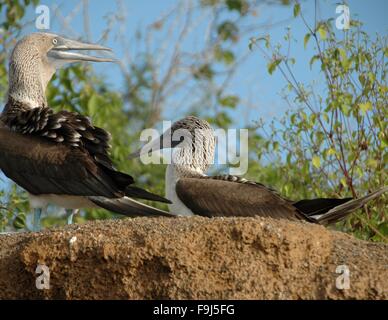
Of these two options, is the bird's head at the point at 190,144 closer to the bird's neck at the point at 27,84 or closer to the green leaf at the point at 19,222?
the bird's neck at the point at 27,84

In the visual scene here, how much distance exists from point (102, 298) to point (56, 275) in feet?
1.36

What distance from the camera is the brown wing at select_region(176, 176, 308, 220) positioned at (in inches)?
376

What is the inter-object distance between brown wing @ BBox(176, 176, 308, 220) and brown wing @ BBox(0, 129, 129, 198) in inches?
32.4

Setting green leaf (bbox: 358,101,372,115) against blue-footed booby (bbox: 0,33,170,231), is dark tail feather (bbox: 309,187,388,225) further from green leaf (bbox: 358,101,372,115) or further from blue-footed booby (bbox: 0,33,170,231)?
blue-footed booby (bbox: 0,33,170,231)

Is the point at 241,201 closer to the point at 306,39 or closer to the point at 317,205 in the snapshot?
the point at 317,205

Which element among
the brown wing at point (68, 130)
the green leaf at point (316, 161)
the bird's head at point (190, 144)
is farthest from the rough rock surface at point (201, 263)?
the bird's head at point (190, 144)

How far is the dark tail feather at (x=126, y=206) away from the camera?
9422mm

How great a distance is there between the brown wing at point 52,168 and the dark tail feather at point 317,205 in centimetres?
183

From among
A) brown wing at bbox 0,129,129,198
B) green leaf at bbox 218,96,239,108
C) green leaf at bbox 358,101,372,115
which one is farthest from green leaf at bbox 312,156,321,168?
green leaf at bbox 218,96,239,108

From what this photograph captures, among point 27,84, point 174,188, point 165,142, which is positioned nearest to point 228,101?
point 165,142

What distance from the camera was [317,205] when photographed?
971 centimetres

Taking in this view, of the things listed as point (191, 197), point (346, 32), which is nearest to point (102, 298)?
point (191, 197)

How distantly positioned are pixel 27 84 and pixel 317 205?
3636mm
